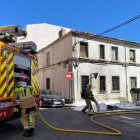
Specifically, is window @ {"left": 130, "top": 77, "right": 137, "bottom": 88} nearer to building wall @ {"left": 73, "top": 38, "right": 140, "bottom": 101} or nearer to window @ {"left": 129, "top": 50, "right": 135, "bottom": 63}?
building wall @ {"left": 73, "top": 38, "right": 140, "bottom": 101}

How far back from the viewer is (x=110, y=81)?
91.5ft

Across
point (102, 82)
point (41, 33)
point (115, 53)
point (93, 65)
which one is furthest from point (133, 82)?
point (41, 33)

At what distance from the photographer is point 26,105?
346 inches

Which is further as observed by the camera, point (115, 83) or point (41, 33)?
point (41, 33)

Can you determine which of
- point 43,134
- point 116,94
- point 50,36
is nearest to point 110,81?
point 116,94

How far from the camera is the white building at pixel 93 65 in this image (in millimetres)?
25562

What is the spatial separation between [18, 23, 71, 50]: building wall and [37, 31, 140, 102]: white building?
31.1 ft

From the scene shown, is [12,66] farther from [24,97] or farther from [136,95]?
[136,95]

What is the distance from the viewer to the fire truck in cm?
806

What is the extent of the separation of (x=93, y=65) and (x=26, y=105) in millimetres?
18412

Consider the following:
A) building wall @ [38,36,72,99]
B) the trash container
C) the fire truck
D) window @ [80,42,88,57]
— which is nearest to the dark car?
building wall @ [38,36,72,99]

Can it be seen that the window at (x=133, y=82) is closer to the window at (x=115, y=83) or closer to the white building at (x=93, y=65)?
the white building at (x=93, y=65)

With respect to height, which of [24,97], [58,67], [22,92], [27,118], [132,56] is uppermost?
[132,56]

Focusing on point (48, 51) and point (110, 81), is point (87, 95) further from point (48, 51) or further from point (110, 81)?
point (48, 51)
